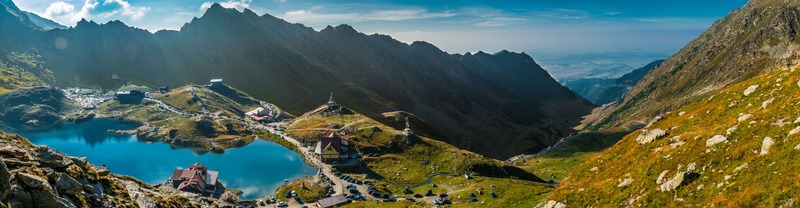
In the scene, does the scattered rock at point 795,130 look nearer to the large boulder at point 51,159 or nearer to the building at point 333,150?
the large boulder at point 51,159

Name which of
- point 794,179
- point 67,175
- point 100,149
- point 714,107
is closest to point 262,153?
point 100,149

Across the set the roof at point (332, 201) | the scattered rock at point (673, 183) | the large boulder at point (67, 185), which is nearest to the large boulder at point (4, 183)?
the large boulder at point (67, 185)

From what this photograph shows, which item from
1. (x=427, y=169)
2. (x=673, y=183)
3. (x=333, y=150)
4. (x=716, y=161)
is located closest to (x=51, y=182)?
(x=673, y=183)

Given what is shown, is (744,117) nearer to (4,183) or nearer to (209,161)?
(4,183)

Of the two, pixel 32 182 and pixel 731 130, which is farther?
pixel 731 130

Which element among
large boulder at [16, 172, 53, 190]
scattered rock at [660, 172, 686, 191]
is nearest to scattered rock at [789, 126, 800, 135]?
scattered rock at [660, 172, 686, 191]

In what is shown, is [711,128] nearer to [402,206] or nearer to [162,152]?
[402,206]

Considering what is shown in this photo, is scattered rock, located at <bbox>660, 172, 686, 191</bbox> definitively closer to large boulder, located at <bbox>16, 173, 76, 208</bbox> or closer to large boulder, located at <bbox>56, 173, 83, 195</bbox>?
large boulder, located at <bbox>16, 173, 76, 208</bbox>
